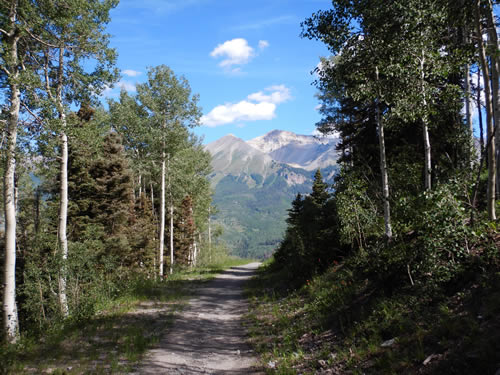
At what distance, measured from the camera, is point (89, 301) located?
9.91 metres

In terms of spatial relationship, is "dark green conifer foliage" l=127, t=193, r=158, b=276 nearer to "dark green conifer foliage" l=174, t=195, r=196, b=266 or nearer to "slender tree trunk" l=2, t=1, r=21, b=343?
"dark green conifer foliage" l=174, t=195, r=196, b=266

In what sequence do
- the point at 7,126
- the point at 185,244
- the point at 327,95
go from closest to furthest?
the point at 7,126
the point at 327,95
the point at 185,244

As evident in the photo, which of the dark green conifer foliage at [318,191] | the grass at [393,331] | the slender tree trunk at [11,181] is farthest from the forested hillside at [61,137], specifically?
the dark green conifer foliage at [318,191]

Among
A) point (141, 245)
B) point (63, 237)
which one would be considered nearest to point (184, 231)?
point (141, 245)

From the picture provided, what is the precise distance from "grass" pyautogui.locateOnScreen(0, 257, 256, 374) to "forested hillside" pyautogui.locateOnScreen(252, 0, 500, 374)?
309 cm

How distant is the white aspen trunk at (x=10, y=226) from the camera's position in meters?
8.70

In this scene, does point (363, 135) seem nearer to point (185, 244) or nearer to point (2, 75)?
point (2, 75)

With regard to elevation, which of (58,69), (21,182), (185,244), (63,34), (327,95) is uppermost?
(327,95)

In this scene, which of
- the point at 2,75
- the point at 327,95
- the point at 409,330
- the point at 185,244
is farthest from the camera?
the point at 185,244

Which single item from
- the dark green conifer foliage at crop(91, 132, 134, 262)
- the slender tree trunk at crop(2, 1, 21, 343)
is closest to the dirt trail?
the slender tree trunk at crop(2, 1, 21, 343)

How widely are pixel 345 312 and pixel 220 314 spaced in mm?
5536

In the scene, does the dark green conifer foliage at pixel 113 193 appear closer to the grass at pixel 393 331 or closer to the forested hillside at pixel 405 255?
the forested hillside at pixel 405 255

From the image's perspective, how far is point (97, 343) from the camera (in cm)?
741

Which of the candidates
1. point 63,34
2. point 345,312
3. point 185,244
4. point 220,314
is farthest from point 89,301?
point 185,244
